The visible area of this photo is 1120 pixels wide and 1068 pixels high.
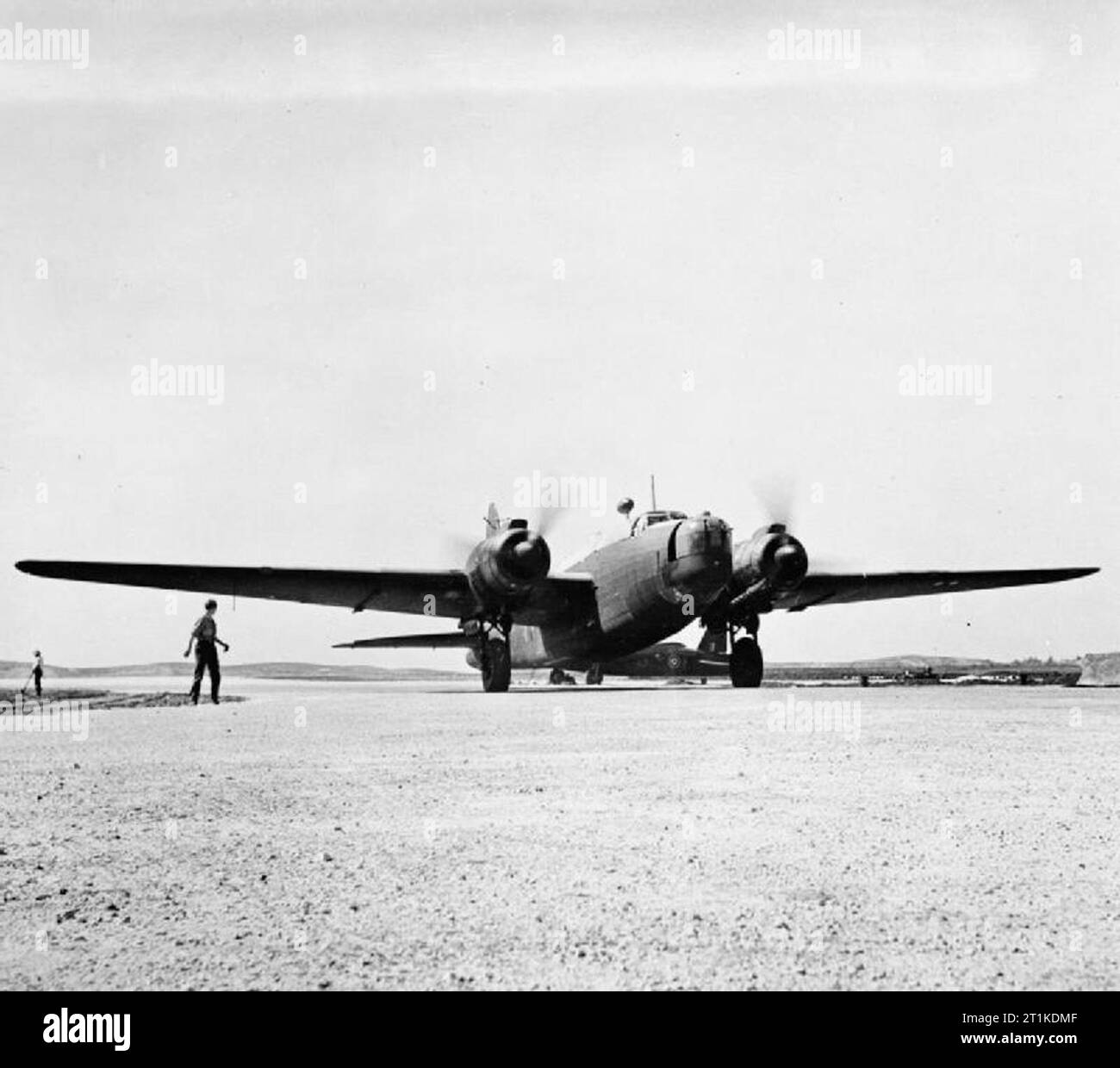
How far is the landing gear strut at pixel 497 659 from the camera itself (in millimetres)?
30266

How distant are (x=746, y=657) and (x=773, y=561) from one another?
389 centimetres

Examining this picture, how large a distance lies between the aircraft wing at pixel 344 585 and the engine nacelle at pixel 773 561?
560cm

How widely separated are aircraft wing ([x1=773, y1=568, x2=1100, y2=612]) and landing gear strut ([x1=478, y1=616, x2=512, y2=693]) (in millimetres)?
8139

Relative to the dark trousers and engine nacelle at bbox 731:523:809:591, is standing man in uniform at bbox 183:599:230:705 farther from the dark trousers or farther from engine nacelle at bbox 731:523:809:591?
A: engine nacelle at bbox 731:523:809:591

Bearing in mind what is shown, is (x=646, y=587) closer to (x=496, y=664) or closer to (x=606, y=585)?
(x=606, y=585)

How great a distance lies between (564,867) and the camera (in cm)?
596

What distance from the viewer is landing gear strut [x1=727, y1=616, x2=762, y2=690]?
30578mm

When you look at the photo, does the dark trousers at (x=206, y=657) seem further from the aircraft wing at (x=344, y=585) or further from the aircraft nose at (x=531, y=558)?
the aircraft nose at (x=531, y=558)

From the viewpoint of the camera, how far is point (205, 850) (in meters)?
6.44

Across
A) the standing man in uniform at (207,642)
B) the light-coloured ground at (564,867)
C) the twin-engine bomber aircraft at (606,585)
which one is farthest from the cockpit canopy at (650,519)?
the light-coloured ground at (564,867)

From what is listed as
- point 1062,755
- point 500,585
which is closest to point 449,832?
point 1062,755

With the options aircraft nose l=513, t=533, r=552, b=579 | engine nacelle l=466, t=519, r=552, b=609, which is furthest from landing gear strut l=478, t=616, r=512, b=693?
aircraft nose l=513, t=533, r=552, b=579

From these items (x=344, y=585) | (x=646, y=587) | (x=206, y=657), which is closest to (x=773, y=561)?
(x=646, y=587)
